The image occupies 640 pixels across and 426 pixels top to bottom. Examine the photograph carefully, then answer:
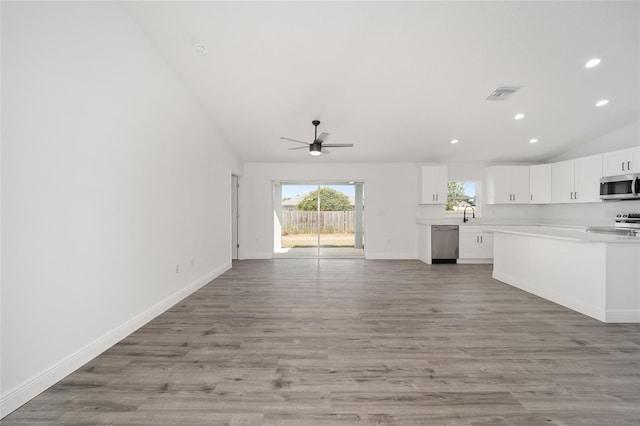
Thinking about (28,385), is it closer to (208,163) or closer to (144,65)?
(144,65)

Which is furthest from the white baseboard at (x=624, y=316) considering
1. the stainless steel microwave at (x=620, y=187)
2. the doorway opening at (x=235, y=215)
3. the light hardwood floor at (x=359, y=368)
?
the doorway opening at (x=235, y=215)

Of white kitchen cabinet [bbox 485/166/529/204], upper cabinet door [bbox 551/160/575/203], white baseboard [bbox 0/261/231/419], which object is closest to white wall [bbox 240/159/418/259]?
white kitchen cabinet [bbox 485/166/529/204]

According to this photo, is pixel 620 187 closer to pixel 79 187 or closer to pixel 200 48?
pixel 200 48

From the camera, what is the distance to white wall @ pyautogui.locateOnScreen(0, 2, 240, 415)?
5.52 feet

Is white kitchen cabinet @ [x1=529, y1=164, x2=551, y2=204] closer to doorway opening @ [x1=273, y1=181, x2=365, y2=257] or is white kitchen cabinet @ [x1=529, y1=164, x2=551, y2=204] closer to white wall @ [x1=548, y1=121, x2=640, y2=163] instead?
white wall @ [x1=548, y1=121, x2=640, y2=163]

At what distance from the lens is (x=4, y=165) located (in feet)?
5.29

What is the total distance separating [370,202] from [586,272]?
4388mm

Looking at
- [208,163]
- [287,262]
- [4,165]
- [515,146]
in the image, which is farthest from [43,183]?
[515,146]

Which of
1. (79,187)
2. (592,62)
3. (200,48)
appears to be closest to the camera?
(79,187)

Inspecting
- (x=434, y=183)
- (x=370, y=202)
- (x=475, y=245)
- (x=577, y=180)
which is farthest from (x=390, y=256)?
(x=577, y=180)

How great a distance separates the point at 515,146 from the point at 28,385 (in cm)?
786

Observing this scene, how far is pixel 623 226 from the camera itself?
4.80 meters

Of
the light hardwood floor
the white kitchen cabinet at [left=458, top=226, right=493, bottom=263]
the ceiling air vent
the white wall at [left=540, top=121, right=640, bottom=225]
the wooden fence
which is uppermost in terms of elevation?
the ceiling air vent

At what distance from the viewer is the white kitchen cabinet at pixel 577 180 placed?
518 centimetres
